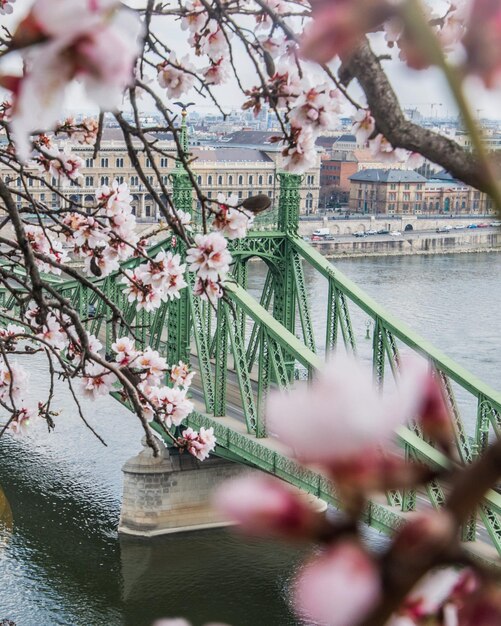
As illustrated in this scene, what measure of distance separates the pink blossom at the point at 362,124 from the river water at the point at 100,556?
8.51 meters

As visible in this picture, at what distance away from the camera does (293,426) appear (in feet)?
1.49

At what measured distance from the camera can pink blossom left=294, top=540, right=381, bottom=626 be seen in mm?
459

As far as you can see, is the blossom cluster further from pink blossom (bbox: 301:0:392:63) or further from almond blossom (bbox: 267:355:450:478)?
pink blossom (bbox: 301:0:392:63)

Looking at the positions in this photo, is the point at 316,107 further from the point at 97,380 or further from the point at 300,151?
the point at 97,380

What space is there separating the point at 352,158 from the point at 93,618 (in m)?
55.9

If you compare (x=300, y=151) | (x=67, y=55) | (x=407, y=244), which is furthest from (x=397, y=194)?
(x=67, y=55)

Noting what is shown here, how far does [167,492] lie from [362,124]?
13795mm

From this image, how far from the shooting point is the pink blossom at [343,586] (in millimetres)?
459

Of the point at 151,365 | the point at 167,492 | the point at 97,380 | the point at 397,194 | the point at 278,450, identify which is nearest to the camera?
the point at 97,380

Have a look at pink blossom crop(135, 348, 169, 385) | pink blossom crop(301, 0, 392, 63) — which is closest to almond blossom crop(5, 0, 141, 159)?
pink blossom crop(301, 0, 392, 63)

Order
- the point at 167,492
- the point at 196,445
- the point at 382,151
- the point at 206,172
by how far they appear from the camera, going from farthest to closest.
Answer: the point at 206,172, the point at 167,492, the point at 196,445, the point at 382,151

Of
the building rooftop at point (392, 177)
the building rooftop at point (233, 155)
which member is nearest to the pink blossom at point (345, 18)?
the building rooftop at point (233, 155)

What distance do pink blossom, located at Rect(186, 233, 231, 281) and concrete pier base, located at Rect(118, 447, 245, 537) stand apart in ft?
41.7

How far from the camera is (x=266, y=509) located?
1.62 feet
